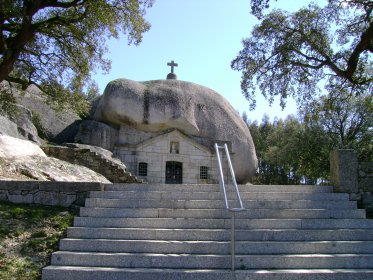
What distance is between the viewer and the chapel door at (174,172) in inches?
883

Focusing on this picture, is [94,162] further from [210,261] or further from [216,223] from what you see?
[210,261]

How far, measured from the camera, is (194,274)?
4867mm

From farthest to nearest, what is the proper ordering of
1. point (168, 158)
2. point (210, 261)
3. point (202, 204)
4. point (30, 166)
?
point (168, 158), point (30, 166), point (202, 204), point (210, 261)

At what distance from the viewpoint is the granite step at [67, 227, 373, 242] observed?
572cm

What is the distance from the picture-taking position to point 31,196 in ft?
22.8

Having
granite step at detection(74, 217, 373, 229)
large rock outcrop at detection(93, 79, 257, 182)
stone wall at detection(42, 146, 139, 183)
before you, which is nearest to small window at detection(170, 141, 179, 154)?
large rock outcrop at detection(93, 79, 257, 182)

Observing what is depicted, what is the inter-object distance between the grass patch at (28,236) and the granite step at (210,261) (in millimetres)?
353

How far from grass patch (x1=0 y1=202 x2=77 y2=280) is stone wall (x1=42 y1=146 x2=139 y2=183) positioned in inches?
362

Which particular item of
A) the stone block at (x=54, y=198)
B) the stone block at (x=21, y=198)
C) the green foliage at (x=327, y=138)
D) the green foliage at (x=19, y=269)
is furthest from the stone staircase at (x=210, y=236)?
the green foliage at (x=327, y=138)

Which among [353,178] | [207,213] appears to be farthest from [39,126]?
[353,178]

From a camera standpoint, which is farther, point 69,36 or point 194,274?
point 69,36

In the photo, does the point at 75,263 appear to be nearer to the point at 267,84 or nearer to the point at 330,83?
the point at 267,84

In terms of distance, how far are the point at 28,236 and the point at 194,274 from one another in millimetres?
2649

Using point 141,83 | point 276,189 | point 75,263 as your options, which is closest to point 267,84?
point 276,189
